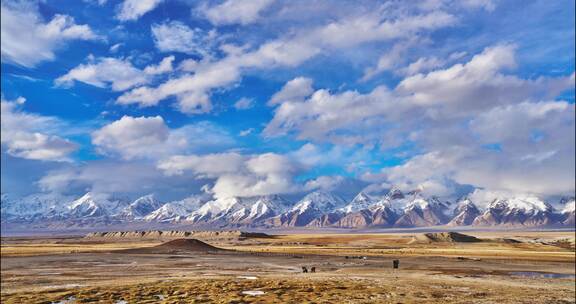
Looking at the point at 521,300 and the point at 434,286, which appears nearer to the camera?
the point at 521,300

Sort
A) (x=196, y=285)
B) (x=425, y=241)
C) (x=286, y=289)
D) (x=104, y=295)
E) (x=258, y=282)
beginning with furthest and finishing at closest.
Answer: (x=425, y=241), (x=258, y=282), (x=196, y=285), (x=286, y=289), (x=104, y=295)

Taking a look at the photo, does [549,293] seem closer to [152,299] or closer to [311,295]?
[311,295]

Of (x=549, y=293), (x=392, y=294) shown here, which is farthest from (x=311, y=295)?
(x=549, y=293)

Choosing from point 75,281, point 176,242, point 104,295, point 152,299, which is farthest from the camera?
point 176,242

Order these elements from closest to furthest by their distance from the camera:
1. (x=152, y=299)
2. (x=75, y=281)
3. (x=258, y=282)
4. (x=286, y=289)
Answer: (x=152, y=299)
(x=286, y=289)
(x=258, y=282)
(x=75, y=281)

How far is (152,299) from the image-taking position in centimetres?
3011

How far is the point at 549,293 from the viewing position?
122ft

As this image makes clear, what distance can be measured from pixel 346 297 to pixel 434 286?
12176 millimetres

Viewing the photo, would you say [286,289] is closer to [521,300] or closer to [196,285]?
[196,285]

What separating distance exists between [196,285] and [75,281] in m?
14.3

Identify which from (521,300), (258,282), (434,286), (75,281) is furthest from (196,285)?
(521,300)

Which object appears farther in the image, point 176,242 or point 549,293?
point 176,242

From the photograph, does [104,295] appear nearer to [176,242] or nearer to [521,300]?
[521,300]

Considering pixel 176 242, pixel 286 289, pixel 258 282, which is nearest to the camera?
pixel 286 289
